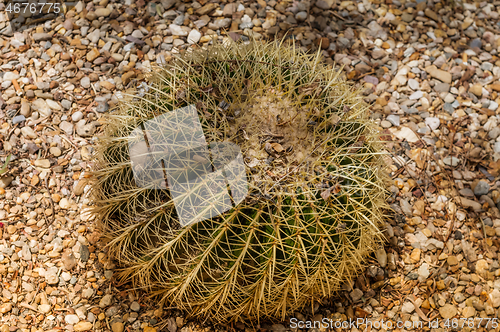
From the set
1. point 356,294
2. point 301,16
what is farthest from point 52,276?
point 301,16

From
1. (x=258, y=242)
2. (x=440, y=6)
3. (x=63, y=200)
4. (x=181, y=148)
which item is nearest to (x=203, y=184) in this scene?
(x=181, y=148)

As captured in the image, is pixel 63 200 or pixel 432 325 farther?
pixel 63 200

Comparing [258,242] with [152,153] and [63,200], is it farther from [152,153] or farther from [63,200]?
[63,200]

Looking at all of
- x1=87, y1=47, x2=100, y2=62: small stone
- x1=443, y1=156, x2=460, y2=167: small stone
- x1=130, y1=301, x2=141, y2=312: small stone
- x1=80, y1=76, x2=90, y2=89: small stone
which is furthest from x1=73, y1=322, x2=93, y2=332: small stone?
x1=443, y1=156, x2=460, y2=167: small stone

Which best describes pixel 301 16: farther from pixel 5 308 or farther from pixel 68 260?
pixel 5 308

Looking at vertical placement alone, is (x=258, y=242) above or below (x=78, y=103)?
above

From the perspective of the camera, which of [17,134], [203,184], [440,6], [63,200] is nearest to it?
[203,184]
